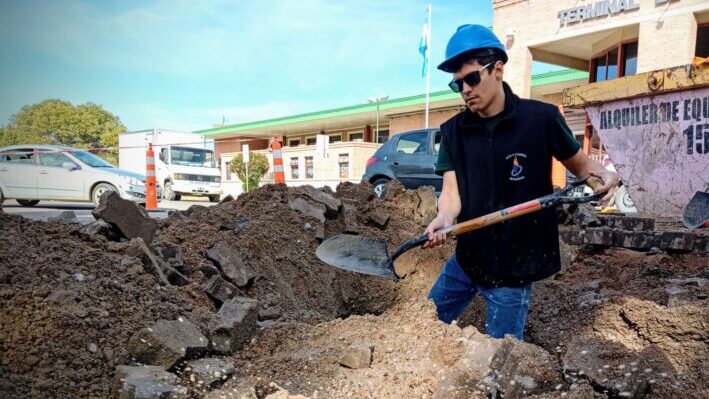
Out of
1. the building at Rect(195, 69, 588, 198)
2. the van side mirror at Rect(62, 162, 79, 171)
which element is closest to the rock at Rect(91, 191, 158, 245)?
the van side mirror at Rect(62, 162, 79, 171)

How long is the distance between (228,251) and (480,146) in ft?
8.09

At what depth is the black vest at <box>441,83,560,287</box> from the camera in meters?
2.34

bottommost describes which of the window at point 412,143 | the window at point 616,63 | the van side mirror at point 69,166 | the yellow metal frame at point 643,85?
the van side mirror at point 69,166

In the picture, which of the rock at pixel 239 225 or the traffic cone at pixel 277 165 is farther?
the traffic cone at pixel 277 165

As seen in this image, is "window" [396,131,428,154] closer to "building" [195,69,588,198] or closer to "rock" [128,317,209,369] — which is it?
"rock" [128,317,209,369]

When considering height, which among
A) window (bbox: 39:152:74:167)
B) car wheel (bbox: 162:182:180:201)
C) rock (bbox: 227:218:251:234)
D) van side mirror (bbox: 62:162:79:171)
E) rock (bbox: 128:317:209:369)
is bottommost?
car wheel (bbox: 162:182:180:201)

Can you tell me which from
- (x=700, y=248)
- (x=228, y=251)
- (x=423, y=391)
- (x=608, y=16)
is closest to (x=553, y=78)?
(x=608, y=16)

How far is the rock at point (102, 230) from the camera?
3561mm

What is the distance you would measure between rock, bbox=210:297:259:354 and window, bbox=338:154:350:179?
70.7ft

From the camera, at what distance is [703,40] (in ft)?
46.0

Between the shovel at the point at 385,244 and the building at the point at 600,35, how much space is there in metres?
11.3

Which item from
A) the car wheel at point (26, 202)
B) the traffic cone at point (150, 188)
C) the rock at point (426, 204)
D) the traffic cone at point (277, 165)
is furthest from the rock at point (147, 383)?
the car wheel at point (26, 202)

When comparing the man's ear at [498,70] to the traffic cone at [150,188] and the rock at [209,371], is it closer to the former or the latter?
the rock at [209,371]

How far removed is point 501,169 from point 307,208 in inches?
119
